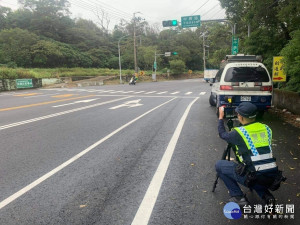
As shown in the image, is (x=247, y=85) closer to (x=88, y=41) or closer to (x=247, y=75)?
(x=247, y=75)

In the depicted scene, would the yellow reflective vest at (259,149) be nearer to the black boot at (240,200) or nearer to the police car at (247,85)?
the black boot at (240,200)

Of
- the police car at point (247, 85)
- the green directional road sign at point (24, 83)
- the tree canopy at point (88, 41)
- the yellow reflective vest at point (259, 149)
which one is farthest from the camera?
the green directional road sign at point (24, 83)

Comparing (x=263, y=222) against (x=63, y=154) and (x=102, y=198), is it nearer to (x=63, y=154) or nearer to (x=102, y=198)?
(x=102, y=198)

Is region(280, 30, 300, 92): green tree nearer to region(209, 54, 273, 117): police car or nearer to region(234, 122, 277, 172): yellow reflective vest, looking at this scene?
region(209, 54, 273, 117): police car

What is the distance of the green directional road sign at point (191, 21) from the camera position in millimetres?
24297

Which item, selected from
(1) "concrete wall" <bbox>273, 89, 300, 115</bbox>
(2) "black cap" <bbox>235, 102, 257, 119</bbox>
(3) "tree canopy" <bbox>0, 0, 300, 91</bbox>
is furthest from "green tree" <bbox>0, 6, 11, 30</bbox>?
(2) "black cap" <bbox>235, 102, 257, 119</bbox>

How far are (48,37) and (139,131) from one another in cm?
6132

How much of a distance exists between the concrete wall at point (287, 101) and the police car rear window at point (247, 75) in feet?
7.05

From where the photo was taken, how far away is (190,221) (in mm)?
2951

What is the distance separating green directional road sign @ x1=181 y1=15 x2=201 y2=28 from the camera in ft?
79.7

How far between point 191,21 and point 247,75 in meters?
17.9

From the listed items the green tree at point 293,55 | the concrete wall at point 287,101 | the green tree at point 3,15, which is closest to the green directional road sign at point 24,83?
the concrete wall at point 287,101

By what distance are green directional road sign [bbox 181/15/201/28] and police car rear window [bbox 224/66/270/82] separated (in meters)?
17.5

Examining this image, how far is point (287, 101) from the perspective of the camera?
34.5 feet
